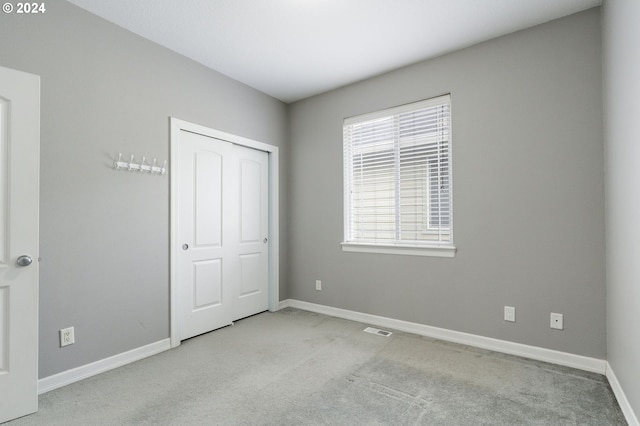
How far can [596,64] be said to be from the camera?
7.76 ft

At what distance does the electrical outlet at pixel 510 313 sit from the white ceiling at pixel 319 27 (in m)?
2.32

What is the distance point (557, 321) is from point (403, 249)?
1361 mm

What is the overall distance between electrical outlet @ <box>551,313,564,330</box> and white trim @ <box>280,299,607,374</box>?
7.7 inches

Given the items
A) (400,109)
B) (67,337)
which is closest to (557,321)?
(400,109)

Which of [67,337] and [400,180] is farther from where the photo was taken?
[400,180]

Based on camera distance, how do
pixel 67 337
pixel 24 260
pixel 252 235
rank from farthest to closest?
pixel 252 235 < pixel 67 337 < pixel 24 260

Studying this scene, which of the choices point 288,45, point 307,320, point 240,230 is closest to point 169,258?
point 240,230

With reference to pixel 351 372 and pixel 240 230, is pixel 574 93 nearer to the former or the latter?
pixel 351 372

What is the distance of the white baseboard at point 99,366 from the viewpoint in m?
2.16

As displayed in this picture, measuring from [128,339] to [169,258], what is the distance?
28.0 inches

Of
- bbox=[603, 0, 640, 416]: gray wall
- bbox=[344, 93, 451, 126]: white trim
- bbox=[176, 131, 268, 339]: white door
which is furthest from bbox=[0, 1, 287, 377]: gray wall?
bbox=[603, 0, 640, 416]: gray wall

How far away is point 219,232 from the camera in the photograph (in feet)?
11.2

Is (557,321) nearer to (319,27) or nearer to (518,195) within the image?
(518,195)

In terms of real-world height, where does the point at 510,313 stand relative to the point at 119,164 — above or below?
below
